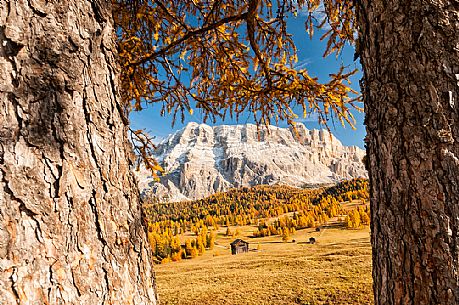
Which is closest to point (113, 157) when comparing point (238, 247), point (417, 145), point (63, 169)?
point (63, 169)

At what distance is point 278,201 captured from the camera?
3986 inches

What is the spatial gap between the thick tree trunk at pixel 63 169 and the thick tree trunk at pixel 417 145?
1038mm

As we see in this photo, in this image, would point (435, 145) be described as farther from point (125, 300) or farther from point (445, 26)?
point (125, 300)

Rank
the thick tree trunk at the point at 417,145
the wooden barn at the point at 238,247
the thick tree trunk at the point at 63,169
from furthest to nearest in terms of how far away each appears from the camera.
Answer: the wooden barn at the point at 238,247 < the thick tree trunk at the point at 417,145 < the thick tree trunk at the point at 63,169

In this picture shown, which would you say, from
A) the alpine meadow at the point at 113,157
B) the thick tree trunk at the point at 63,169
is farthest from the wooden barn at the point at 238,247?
the thick tree trunk at the point at 63,169

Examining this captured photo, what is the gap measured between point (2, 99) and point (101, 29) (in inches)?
18.0

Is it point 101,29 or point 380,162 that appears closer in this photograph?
point 101,29

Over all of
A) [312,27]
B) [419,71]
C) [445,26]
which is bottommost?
[419,71]

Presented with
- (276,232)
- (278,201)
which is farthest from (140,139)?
(278,201)

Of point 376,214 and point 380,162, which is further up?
point 380,162

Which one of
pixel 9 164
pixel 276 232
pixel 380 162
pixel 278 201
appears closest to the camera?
pixel 9 164

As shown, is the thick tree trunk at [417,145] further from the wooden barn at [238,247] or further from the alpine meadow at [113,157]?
the wooden barn at [238,247]

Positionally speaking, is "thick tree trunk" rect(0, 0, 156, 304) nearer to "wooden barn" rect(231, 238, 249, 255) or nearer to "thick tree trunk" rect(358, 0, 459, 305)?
"thick tree trunk" rect(358, 0, 459, 305)

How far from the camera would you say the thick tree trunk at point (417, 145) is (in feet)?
3.77
